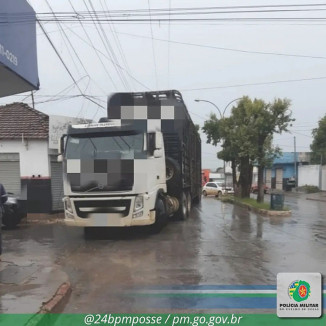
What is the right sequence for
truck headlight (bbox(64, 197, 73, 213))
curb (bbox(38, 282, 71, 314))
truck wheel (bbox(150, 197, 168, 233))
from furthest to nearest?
truck wheel (bbox(150, 197, 168, 233)) < truck headlight (bbox(64, 197, 73, 213)) < curb (bbox(38, 282, 71, 314))

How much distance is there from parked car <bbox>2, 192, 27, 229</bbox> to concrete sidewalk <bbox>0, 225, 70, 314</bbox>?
13.2 feet

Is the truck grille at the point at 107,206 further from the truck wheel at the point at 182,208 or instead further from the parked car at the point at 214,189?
the parked car at the point at 214,189

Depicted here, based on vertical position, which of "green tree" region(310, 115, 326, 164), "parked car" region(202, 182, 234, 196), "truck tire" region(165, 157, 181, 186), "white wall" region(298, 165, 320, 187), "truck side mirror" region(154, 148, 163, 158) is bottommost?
"parked car" region(202, 182, 234, 196)

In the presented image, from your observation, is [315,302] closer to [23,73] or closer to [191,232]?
[23,73]

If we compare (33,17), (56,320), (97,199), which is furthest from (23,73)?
(56,320)

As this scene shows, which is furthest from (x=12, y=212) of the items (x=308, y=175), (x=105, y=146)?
(x=308, y=175)

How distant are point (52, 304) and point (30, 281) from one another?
1.45 m

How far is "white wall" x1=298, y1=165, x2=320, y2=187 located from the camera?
173 feet

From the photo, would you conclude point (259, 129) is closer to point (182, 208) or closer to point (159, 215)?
point (182, 208)

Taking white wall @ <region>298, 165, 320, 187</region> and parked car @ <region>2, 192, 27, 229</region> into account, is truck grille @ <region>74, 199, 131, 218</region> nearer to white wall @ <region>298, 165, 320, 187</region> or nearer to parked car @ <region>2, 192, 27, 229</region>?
parked car @ <region>2, 192, 27, 229</region>

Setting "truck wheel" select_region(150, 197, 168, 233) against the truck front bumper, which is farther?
"truck wheel" select_region(150, 197, 168, 233)
